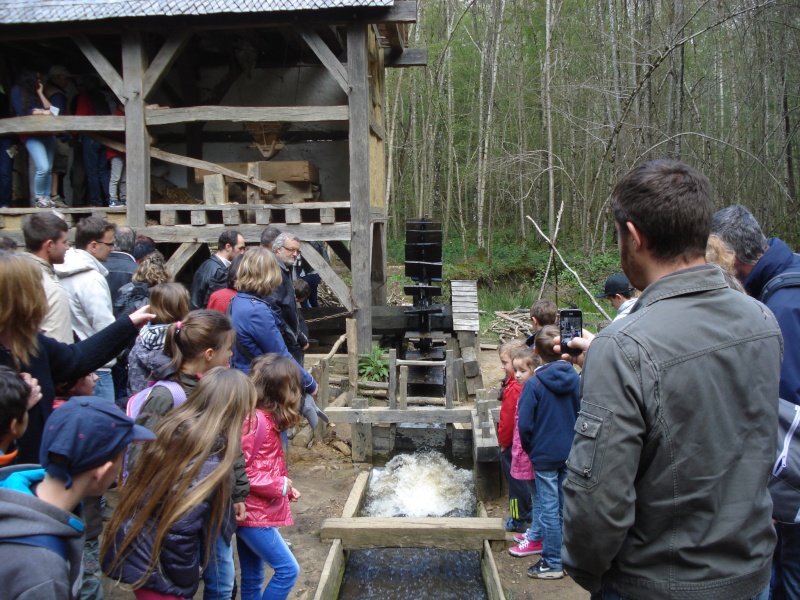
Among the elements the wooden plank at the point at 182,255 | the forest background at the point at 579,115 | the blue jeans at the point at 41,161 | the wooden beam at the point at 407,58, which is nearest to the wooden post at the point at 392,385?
the wooden plank at the point at 182,255

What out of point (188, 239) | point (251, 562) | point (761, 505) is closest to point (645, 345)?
point (761, 505)

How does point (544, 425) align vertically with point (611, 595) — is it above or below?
below

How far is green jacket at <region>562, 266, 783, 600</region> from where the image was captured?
1527mm

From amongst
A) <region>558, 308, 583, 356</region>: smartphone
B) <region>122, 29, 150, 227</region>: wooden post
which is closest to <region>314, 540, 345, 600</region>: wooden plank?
<region>558, 308, 583, 356</region>: smartphone

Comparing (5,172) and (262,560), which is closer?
(262,560)

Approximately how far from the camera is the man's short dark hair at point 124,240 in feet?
18.1

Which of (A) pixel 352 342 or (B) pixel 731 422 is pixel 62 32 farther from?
(B) pixel 731 422

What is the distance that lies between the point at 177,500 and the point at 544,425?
7.69 feet

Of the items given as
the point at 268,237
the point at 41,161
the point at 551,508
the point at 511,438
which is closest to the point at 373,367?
the point at 268,237

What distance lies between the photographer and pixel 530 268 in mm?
19703

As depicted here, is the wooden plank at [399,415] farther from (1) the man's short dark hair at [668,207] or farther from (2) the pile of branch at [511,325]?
(2) the pile of branch at [511,325]

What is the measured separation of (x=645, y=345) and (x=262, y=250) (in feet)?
→ 10.6

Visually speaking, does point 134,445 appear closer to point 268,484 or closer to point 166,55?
point 268,484

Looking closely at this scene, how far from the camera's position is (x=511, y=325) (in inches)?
507
